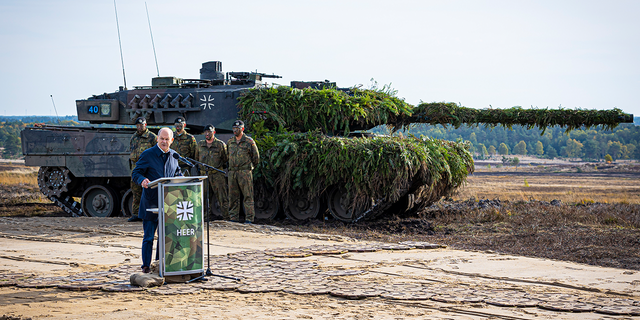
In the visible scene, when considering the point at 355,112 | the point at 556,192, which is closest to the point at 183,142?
the point at 355,112

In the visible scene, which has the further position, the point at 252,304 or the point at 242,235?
the point at 242,235

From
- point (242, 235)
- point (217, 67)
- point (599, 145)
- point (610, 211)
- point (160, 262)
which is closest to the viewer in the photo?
point (160, 262)

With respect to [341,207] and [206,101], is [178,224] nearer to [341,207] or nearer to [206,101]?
[341,207]

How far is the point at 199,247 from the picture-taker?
6.68 m

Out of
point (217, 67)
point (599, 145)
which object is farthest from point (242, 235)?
point (599, 145)

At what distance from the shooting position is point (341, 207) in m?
13.4

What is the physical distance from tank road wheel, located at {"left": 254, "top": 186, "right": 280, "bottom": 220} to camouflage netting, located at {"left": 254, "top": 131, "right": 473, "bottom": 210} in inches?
12.9

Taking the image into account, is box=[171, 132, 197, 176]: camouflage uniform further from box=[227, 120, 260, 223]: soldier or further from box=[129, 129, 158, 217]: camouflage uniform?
box=[227, 120, 260, 223]: soldier

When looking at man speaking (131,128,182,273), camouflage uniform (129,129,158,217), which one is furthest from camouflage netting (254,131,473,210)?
man speaking (131,128,182,273)

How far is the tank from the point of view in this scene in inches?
499

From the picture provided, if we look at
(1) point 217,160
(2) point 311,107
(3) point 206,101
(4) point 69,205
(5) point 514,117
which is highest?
(3) point 206,101

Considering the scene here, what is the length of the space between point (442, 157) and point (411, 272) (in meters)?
6.15

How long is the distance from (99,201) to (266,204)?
13.3ft

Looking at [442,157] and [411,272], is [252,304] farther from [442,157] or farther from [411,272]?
[442,157]
